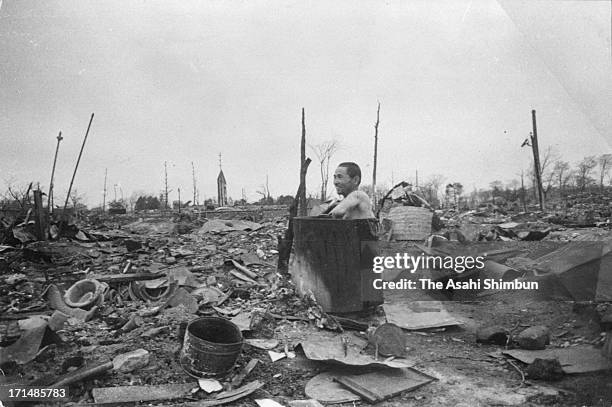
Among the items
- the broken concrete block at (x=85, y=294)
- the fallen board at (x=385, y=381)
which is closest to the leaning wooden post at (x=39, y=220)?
the broken concrete block at (x=85, y=294)

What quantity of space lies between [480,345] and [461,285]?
1461mm

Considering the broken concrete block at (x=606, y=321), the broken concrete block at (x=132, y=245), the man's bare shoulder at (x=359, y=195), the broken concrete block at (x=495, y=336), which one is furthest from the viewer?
the broken concrete block at (x=132, y=245)

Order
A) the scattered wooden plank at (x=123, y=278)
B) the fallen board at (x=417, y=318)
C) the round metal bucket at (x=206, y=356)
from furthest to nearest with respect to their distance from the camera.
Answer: the scattered wooden plank at (x=123, y=278) < the fallen board at (x=417, y=318) < the round metal bucket at (x=206, y=356)

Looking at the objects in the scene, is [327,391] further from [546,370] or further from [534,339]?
[534,339]

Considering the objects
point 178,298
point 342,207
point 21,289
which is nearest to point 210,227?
point 21,289

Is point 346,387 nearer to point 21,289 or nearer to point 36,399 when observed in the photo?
point 36,399

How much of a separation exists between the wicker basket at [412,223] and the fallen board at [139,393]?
719 centimetres

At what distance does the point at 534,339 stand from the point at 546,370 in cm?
49

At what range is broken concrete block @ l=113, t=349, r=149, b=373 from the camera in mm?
2635

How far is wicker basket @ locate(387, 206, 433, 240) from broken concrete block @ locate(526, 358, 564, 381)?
639 centimetres

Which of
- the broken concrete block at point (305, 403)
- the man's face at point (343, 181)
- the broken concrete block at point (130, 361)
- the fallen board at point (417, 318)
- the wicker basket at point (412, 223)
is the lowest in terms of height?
the broken concrete block at point (305, 403)

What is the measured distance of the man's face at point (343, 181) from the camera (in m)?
3.93

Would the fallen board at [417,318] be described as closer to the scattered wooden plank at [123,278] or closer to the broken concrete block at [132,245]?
the scattered wooden plank at [123,278]

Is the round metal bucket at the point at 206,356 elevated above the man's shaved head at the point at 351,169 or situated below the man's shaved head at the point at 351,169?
below
